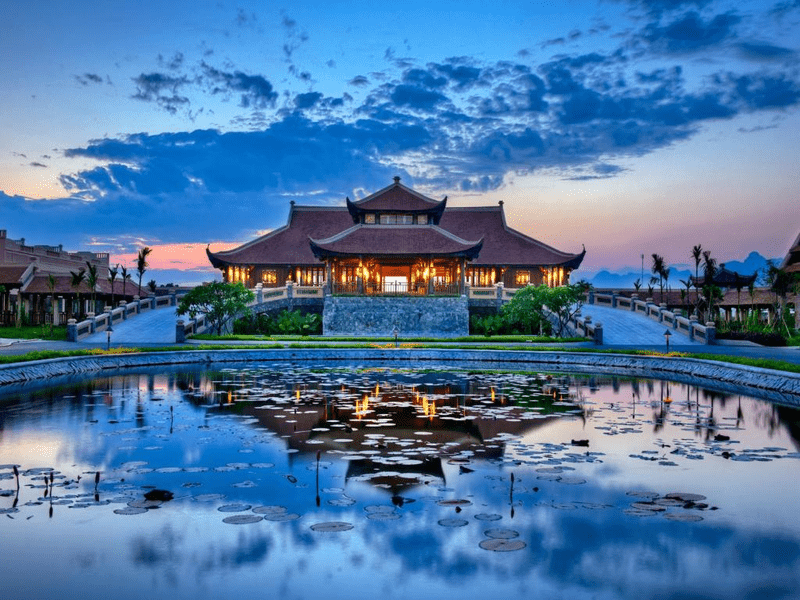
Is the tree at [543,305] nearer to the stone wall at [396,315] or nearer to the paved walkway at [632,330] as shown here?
the paved walkway at [632,330]

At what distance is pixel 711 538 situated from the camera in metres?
6.77

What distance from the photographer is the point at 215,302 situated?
1483 inches

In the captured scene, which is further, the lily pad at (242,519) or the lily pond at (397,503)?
the lily pad at (242,519)

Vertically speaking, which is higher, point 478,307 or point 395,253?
point 395,253

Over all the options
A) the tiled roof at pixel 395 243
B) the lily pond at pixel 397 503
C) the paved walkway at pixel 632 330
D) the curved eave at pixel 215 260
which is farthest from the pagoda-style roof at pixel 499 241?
the lily pond at pixel 397 503

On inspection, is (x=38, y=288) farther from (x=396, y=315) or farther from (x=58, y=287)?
(x=396, y=315)

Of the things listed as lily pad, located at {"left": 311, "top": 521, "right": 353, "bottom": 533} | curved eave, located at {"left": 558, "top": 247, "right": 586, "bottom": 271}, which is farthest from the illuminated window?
lily pad, located at {"left": 311, "top": 521, "right": 353, "bottom": 533}

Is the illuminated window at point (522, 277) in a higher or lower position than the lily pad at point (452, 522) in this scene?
higher

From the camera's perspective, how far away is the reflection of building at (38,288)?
48594 mm

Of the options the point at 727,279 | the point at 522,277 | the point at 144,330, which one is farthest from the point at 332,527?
the point at 727,279

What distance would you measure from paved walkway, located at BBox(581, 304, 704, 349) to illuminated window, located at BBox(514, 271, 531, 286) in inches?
321

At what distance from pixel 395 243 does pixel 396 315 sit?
5851 millimetres

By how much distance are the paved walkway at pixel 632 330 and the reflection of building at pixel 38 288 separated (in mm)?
32470

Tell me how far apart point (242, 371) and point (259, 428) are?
41.5 ft
